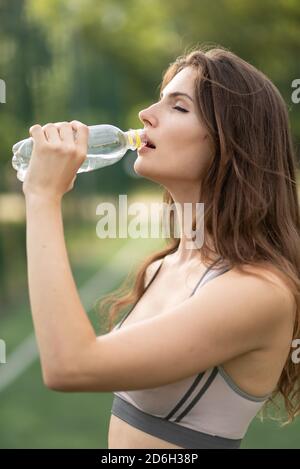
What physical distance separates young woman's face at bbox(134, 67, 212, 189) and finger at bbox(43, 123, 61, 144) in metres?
0.35

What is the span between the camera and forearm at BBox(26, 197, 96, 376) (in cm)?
179

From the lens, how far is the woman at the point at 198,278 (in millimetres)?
1829

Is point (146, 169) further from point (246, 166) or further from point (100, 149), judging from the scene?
point (100, 149)

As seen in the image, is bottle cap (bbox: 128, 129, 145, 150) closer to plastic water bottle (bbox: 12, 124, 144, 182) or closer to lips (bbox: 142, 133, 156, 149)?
lips (bbox: 142, 133, 156, 149)

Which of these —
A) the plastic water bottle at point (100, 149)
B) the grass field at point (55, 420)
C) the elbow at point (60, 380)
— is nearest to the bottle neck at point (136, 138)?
the plastic water bottle at point (100, 149)

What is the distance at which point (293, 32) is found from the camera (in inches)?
427

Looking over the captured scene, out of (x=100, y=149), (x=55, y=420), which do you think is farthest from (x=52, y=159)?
(x=55, y=420)

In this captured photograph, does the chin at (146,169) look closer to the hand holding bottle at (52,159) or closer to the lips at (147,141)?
the lips at (147,141)

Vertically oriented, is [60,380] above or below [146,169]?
below

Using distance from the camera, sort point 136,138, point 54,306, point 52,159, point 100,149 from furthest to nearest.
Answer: point 100,149
point 136,138
point 52,159
point 54,306

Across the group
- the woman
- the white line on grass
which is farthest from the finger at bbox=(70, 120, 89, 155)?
the white line on grass

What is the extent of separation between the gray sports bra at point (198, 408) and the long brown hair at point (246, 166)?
152 mm

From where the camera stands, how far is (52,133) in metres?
1.91

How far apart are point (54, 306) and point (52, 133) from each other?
15.7 inches
